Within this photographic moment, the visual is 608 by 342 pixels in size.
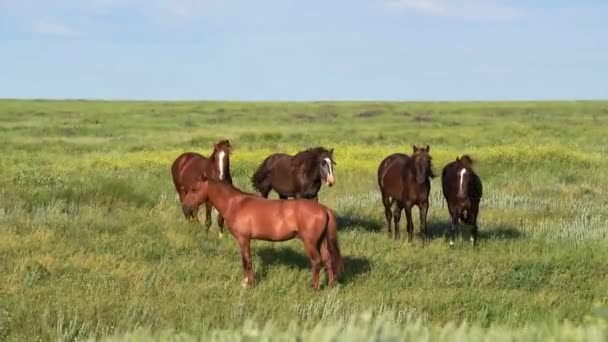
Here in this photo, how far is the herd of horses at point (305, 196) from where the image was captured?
10297 millimetres

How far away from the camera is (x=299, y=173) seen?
564 inches

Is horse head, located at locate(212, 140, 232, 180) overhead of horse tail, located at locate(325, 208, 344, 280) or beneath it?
overhead

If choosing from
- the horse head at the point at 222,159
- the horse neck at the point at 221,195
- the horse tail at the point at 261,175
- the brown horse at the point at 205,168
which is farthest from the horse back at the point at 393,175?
the horse neck at the point at 221,195

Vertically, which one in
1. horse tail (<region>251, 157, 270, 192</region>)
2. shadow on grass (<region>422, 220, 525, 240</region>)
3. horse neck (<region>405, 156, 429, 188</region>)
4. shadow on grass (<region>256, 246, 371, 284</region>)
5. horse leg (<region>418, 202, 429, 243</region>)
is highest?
horse neck (<region>405, 156, 429, 188</region>)

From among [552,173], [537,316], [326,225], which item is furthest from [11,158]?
[537,316]

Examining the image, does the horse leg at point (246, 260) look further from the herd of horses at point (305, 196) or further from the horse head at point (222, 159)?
the horse head at point (222, 159)

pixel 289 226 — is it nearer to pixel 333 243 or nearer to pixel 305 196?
pixel 333 243

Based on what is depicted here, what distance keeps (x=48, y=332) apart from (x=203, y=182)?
12.7 feet

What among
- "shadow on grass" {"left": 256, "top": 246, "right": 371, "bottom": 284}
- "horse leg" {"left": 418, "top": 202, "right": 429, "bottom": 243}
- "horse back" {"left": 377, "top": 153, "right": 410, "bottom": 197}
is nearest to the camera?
"shadow on grass" {"left": 256, "top": 246, "right": 371, "bottom": 284}

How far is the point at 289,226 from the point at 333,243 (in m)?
0.56

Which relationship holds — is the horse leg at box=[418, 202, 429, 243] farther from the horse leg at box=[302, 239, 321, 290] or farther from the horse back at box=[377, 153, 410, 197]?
the horse leg at box=[302, 239, 321, 290]

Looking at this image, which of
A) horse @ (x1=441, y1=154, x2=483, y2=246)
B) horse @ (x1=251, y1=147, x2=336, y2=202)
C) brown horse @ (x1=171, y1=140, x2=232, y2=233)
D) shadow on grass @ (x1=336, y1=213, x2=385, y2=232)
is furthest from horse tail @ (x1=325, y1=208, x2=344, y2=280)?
shadow on grass @ (x1=336, y1=213, x2=385, y2=232)

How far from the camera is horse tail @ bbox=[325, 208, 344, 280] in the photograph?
10258 mm

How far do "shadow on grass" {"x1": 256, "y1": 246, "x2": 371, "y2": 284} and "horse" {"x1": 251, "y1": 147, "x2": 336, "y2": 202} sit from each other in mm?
1306
